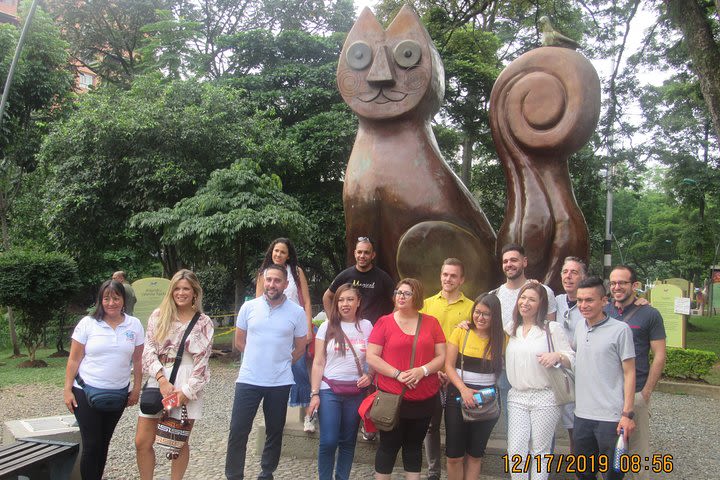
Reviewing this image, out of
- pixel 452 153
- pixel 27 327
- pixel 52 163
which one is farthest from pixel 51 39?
pixel 452 153

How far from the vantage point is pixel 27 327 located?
10.5 m

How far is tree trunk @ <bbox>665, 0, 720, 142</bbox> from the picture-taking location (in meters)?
7.30

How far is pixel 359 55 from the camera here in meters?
4.72

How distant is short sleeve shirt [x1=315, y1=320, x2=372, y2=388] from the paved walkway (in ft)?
3.66

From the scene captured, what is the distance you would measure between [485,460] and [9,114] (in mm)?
12047

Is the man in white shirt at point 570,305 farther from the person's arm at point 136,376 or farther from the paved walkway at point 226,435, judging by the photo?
the person's arm at point 136,376

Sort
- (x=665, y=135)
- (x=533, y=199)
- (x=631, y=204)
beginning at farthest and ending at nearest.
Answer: (x=631, y=204), (x=665, y=135), (x=533, y=199)

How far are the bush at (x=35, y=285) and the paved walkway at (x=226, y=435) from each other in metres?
2.45

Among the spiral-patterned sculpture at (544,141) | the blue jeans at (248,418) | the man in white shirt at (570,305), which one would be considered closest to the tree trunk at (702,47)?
the spiral-patterned sculpture at (544,141)

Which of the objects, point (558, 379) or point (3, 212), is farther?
point (3, 212)

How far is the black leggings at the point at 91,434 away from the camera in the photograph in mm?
3268

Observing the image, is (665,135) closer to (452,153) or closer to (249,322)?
(452,153)

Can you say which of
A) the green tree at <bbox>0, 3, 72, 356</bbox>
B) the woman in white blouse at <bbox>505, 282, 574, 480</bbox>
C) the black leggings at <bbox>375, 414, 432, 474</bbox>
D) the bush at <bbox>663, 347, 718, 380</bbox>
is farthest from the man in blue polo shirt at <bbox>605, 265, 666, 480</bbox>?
the green tree at <bbox>0, 3, 72, 356</bbox>

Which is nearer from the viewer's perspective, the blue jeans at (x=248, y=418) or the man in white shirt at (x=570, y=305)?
the blue jeans at (x=248, y=418)
